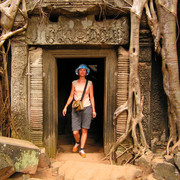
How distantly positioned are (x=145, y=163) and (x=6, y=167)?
1969 mm

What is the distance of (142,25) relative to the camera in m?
2.96

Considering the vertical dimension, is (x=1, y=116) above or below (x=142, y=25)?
below

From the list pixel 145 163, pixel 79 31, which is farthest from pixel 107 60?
pixel 145 163

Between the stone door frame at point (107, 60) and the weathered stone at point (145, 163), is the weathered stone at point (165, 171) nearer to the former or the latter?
the weathered stone at point (145, 163)

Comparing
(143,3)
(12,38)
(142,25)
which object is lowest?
(12,38)

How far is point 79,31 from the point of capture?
3.00 m

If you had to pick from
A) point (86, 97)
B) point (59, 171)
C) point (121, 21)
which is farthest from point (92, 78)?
point (59, 171)

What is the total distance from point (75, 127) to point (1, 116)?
1284 millimetres

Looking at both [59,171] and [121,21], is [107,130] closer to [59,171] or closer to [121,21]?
[59,171]

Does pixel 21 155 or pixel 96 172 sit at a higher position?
pixel 21 155

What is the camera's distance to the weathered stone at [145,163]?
2744 millimetres

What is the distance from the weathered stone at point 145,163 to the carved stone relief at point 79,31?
1869mm

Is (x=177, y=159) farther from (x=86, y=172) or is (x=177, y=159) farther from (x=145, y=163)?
(x=86, y=172)

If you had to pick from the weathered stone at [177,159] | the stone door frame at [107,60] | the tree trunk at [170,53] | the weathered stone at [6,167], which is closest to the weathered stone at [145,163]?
the weathered stone at [177,159]
